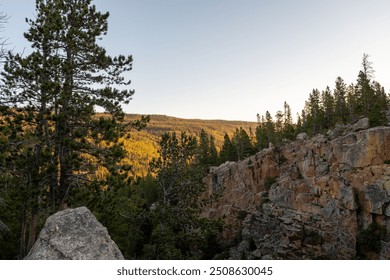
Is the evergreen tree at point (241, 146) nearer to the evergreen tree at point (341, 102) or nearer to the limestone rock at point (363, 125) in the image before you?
the evergreen tree at point (341, 102)

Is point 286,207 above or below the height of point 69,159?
below

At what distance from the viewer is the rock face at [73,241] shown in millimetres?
6852

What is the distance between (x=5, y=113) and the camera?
39.2 feet

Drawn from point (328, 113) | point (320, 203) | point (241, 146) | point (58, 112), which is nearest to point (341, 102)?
point (328, 113)

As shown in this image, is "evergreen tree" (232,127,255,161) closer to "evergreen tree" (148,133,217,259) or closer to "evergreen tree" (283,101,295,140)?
"evergreen tree" (283,101,295,140)

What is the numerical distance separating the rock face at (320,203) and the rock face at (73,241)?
2400 centimetres

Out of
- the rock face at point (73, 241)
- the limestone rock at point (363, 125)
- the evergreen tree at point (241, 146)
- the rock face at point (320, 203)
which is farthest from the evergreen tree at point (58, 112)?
the evergreen tree at point (241, 146)

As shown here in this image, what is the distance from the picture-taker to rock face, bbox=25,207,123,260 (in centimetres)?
685

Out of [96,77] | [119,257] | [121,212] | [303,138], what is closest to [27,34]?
[96,77]

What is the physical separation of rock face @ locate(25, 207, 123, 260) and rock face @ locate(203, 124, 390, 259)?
2400 centimetres

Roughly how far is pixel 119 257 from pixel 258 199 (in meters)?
46.6

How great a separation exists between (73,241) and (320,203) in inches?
1601

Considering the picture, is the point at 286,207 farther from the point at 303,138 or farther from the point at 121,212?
the point at 121,212

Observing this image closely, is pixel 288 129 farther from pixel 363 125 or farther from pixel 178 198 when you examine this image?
pixel 178 198
